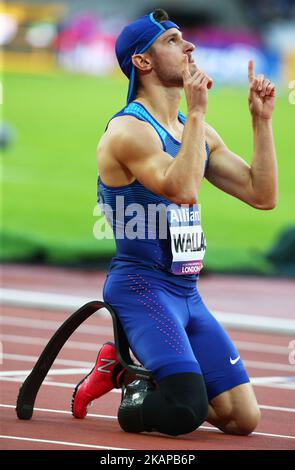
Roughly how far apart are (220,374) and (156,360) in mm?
465

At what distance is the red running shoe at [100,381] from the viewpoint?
209 inches

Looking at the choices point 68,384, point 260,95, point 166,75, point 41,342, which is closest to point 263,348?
point 41,342

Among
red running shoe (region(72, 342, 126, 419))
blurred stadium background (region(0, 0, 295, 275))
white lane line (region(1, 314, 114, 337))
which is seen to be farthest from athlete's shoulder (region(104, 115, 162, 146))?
blurred stadium background (region(0, 0, 295, 275))

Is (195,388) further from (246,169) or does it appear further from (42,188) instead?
(42,188)

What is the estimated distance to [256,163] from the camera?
5359 millimetres

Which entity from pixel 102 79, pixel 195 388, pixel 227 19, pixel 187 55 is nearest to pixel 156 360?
pixel 195 388

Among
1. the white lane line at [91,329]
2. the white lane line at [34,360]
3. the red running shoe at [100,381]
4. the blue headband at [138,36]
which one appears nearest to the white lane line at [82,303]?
the white lane line at [91,329]

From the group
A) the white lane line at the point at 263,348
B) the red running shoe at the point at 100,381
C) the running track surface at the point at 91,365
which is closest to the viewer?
the running track surface at the point at 91,365

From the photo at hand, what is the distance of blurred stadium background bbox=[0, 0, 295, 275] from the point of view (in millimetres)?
12055

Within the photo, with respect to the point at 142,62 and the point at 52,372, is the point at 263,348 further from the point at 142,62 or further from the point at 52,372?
the point at 142,62

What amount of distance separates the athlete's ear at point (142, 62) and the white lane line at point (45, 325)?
329cm

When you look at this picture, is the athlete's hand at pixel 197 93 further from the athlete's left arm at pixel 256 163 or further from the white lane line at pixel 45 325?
the white lane line at pixel 45 325

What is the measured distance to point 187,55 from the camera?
5.18 meters

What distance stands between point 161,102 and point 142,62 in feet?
0.68
